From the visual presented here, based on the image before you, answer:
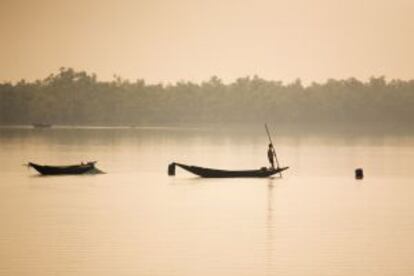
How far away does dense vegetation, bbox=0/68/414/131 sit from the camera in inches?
6324

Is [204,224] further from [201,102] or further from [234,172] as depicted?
[201,102]

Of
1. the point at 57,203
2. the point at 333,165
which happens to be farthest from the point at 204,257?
the point at 333,165

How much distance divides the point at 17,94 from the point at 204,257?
5579 inches

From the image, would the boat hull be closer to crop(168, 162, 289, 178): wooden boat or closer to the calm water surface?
crop(168, 162, 289, 178): wooden boat

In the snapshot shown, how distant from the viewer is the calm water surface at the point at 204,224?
2122cm

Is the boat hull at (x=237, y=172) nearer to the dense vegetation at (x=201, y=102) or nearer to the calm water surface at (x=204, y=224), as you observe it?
the calm water surface at (x=204, y=224)

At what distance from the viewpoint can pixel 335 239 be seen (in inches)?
981

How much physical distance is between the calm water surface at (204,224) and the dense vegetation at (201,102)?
111079 mm

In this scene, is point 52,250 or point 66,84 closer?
point 52,250

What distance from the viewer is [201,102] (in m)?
173

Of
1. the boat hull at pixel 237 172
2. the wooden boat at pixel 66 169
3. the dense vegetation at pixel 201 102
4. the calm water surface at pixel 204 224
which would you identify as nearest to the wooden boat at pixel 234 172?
the boat hull at pixel 237 172

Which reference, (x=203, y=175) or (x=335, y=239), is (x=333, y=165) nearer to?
(x=203, y=175)

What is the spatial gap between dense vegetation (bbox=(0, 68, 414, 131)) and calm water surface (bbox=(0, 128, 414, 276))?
111m

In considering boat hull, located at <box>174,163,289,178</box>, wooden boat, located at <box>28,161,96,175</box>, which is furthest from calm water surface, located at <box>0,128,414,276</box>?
boat hull, located at <box>174,163,289,178</box>
